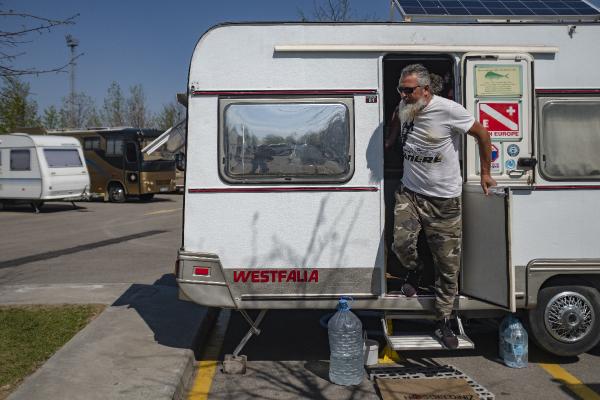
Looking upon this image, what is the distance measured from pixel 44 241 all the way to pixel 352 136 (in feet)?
36.5

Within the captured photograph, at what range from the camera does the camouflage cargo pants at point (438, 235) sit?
519 centimetres

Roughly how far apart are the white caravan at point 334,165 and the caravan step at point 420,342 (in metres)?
0.04

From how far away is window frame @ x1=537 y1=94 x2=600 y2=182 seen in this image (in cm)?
534

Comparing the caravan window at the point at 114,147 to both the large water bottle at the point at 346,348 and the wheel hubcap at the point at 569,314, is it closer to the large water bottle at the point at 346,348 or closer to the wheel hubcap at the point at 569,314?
the large water bottle at the point at 346,348

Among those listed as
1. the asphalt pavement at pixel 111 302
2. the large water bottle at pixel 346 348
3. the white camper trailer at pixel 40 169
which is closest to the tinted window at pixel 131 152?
the white camper trailer at pixel 40 169

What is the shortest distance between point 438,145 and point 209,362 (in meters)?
2.91

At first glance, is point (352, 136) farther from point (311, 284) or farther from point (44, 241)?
point (44, 241)

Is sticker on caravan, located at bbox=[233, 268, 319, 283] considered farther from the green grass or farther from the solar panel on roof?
the solar panel on roof

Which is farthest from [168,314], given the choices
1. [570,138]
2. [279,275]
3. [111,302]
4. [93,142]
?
[93,142]

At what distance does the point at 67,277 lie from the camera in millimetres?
9742

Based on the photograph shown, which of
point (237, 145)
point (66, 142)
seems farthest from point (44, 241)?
point (237, 145)

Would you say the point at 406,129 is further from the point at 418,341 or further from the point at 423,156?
the point at 418,341

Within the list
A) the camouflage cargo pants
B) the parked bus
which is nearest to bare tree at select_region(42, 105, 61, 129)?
the parked bus

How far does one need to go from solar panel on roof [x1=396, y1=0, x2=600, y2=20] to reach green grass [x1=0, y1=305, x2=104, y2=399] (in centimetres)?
450
